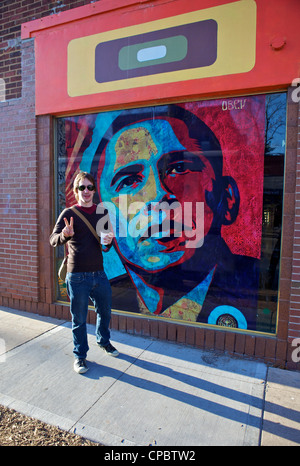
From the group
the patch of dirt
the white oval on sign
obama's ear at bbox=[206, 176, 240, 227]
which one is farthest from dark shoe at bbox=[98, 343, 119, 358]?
the white oval on sign

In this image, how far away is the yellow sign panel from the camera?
3.13 m

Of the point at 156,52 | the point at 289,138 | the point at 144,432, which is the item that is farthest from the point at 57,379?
the point at 156,52

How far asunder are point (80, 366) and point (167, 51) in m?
3.49

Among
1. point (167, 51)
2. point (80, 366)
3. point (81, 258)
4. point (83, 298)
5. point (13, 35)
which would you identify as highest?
point (13, 35)

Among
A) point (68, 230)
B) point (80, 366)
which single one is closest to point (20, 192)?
point (68, 230)

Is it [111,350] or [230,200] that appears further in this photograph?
[230,200]

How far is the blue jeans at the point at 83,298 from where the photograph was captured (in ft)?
9.61

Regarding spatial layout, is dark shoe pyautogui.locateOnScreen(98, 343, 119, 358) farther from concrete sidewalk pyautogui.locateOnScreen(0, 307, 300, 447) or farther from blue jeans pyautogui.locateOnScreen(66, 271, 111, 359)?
blue jeans pyautogui.locateOnScreen(66, 271, 111, 359)

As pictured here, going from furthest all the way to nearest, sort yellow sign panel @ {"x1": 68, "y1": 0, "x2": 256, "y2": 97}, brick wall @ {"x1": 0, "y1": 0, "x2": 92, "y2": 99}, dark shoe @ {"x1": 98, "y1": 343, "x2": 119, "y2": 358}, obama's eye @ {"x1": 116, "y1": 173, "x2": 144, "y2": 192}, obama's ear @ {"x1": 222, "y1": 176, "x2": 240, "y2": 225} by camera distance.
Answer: brick wall @ {"x1": 0, "y1": 0, "x2": 92, "y2": 99}, obama's eye @ {"x1": 116, "y1": 173, "x2": 144, "y2": 192}, obama's ear @ {"x1": 222, "y1": 176, "x2": 240, "y2": 225}, dark shoe @ {"x1": 98, "y1": 343, "x2": 119, "y2": 358}, yellow sign panel @ {"x1": 68, "y1": 0, "x2": 256, "y2": 97}

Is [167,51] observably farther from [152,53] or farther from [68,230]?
[68,230]

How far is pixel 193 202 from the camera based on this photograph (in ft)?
11.8

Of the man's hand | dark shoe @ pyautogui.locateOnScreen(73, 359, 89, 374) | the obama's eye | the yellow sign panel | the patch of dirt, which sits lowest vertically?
the patch of dirt

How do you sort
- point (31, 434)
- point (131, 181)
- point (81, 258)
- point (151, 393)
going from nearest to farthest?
point (31, 434) < point (151, 393) < point (81, 258) < point (131, 181)

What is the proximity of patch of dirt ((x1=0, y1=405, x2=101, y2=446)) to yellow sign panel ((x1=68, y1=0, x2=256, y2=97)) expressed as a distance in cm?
350
